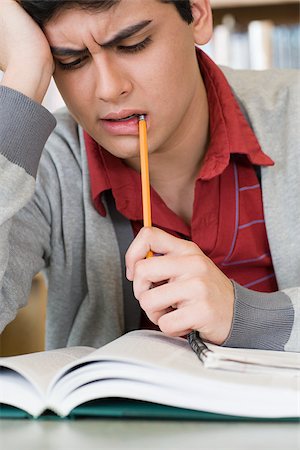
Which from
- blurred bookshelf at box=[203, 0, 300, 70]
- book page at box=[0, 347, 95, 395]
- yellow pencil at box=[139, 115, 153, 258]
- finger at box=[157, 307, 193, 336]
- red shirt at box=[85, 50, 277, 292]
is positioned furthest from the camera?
blurred bookshelf at box=[203, 0, 300, 70]

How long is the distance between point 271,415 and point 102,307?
0.61 metres

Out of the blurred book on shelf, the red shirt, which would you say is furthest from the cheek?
the blurred book on shelf

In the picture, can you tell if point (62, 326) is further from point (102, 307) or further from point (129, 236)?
point (129, 236)

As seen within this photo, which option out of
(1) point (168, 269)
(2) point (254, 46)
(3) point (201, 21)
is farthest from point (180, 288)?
(2) point (254, 46)

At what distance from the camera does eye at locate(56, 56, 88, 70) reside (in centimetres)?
104

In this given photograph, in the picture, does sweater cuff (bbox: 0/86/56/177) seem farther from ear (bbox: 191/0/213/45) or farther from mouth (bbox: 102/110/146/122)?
ear (bbox: 191/0/213/45)

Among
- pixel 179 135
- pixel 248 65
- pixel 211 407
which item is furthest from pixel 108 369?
pixel 248 65

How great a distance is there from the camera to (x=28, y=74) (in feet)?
3.36

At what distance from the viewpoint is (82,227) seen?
3.94ft

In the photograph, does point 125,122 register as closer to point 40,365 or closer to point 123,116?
point 123,116

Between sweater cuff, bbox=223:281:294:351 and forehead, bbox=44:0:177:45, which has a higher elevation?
forehead, bbox=44:0:177:45

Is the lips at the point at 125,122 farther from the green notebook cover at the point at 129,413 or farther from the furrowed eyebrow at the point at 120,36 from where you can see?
the green notebook cover at the point at 129,413

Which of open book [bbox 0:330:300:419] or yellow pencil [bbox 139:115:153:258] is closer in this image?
open book [bbox 0:330:300:419]

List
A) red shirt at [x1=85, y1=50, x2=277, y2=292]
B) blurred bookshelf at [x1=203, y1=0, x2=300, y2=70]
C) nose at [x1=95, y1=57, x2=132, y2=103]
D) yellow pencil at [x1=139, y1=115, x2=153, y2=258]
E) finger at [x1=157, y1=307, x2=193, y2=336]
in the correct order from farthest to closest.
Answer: blurred bookshelf at [x1=203, y1=0, x2=300, y2=70] < red shirt at [x1=85, y1=50, x2=277, y2=292] < nose at [x1=95, y1=57, x2=132, y2=103] < yellow pencil at [x1=139, y1=115, x2=153, y2=258] < finger at [x1=157, y1=307, x2=193, y2=336]
